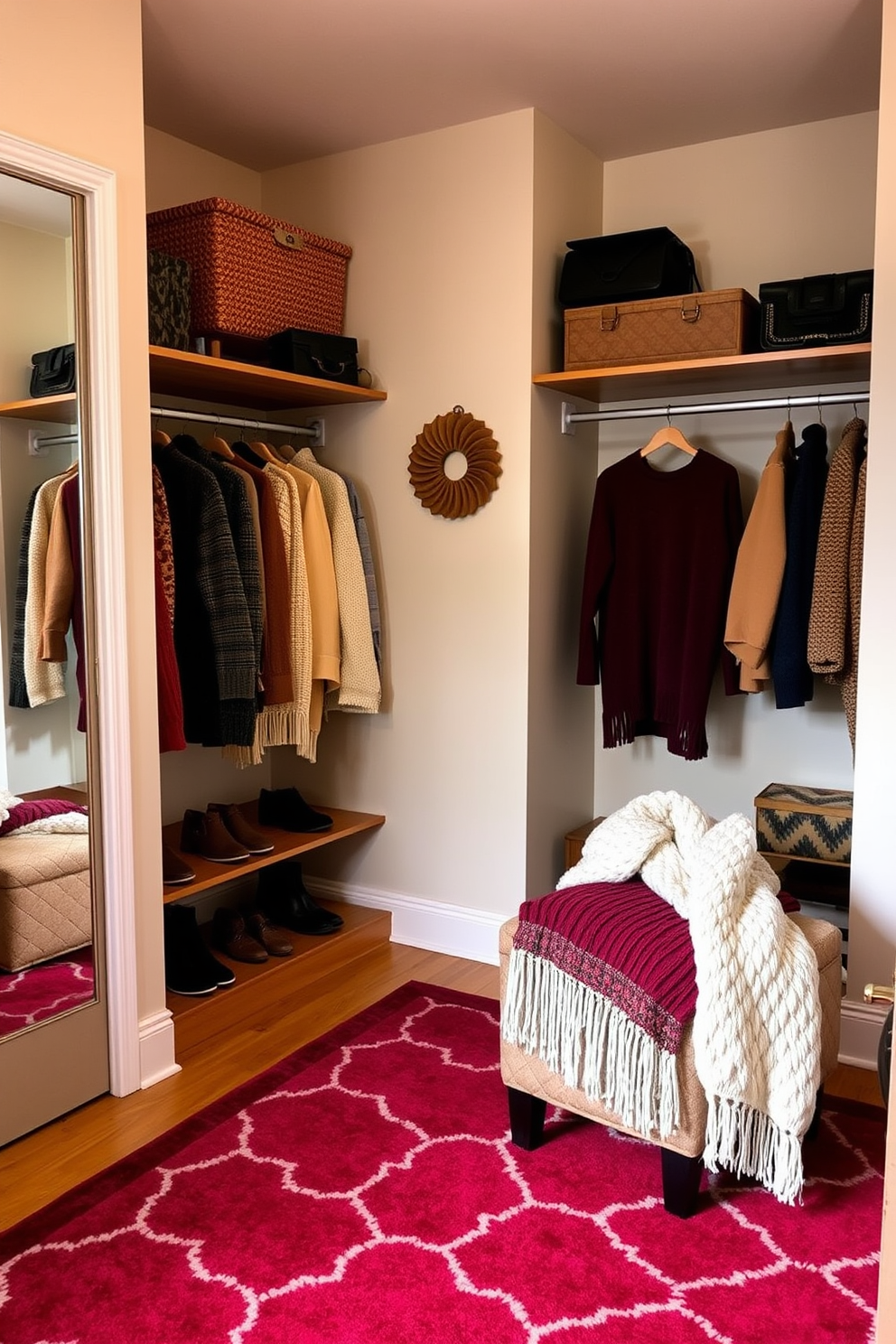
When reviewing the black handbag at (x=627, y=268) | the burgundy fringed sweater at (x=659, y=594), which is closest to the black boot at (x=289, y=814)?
the burgundy fringed sweater at (x=659, y=594)

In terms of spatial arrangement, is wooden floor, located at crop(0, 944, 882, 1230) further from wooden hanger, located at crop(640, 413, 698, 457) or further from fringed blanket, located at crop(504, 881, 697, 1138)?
wooden hanger, located at crop(640, 413, 698, 457)

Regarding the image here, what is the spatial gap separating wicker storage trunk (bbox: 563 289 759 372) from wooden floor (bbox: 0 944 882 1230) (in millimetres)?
1919

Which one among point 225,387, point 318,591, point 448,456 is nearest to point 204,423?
point 225,387

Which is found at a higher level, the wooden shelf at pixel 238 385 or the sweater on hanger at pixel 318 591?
the wooden shelf at pixel 238 385

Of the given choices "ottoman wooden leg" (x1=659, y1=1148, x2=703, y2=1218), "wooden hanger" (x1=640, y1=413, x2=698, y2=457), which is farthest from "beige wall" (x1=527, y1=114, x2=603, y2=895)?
"ottoman wooden leg" (x1=659, y1=1148, x2=703, y2=1218)

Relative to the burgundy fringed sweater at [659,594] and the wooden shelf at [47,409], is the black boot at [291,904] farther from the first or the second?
the wooden shelf at [47,409]

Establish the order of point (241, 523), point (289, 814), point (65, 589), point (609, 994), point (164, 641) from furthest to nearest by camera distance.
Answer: point (289, 814) < point (241, 523) < point (164, 641) < point (65, 589) < point (609, 994)

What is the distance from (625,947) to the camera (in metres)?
2.27

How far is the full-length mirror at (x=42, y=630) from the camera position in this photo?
2.35m

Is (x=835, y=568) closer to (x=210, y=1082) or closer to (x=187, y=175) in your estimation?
(x=210, y=1082)

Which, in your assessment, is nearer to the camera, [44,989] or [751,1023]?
[751,1023]

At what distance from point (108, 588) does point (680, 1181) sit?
175cm

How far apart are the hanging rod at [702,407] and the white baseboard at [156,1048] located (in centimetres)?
213

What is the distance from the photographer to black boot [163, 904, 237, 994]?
3.08 m
